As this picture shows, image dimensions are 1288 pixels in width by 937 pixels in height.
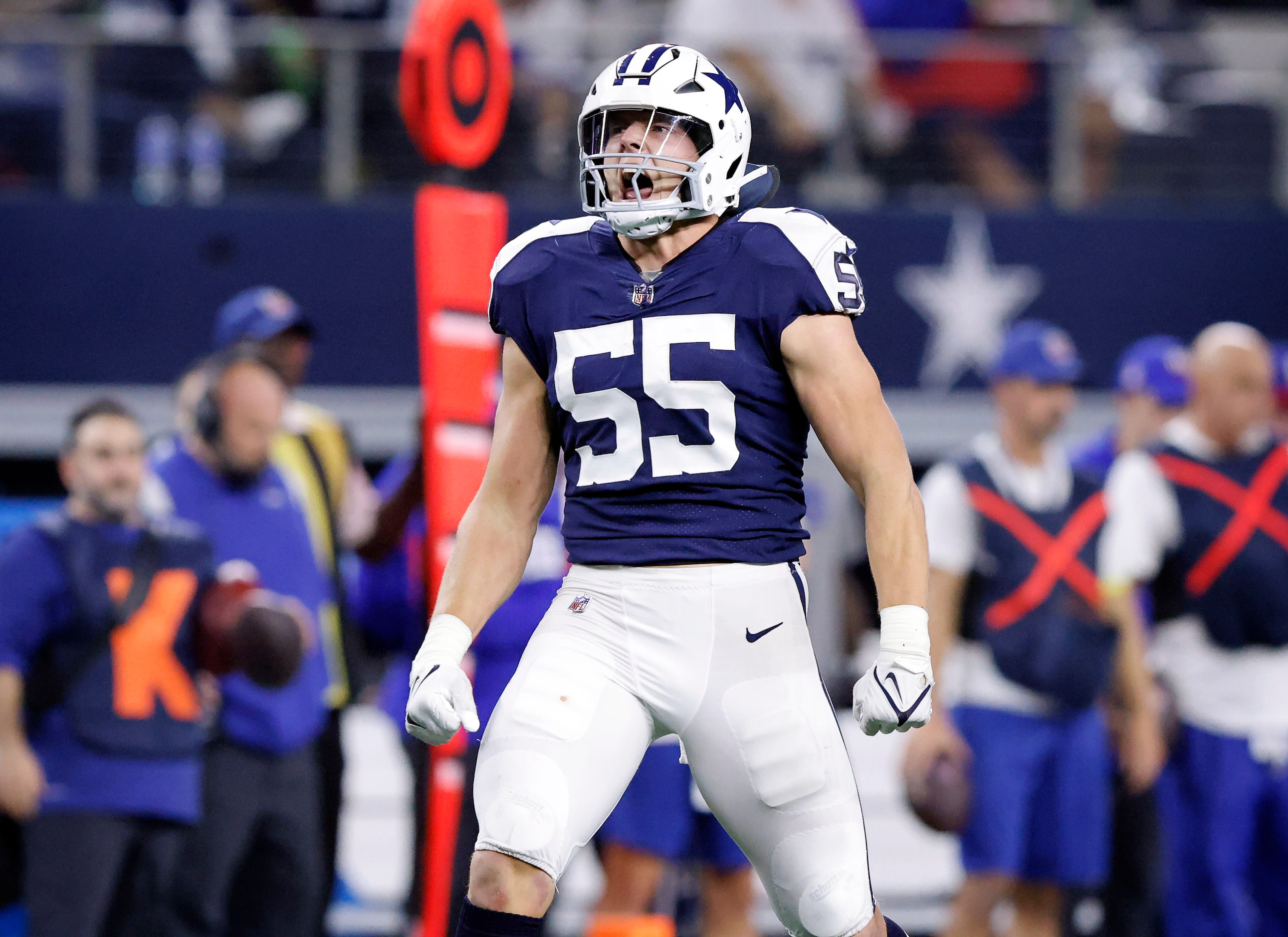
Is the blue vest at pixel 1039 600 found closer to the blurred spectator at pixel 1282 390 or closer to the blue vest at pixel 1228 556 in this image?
the blue vest at pixel 1228 556

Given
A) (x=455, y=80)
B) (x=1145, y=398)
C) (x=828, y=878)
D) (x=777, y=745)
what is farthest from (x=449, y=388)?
(x=1145, y=398)

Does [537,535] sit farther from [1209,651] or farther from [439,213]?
[1209,651]

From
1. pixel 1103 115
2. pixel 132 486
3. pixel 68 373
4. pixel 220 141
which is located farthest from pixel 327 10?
pixel 132 486

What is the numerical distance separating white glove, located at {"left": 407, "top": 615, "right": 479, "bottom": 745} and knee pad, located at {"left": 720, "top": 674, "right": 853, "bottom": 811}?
1.46 ft

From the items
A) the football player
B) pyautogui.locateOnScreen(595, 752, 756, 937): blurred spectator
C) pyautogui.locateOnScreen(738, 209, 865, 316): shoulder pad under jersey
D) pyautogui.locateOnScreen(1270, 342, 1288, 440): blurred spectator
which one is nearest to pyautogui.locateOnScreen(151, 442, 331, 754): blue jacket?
pyautogui.locateOnScreen(595, 752, 756, 937): blurred spectator

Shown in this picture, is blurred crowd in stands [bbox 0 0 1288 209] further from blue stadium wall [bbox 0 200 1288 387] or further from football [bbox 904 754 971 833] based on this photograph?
football [bbox 904 754 971 833]

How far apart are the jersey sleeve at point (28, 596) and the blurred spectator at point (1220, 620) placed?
305 cm

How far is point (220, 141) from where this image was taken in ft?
26.8

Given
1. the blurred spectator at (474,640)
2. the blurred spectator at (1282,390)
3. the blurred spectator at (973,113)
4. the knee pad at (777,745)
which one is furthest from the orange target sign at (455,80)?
the blurred spectator at (973,113)

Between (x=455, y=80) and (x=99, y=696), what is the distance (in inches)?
72.4

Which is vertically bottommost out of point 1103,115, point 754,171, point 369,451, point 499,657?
point 369,451

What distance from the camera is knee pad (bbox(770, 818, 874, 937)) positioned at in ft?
10.5

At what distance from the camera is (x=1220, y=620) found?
19.5ft

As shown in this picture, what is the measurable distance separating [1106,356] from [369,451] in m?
3.41
